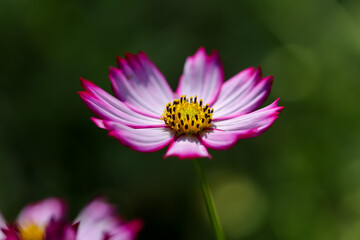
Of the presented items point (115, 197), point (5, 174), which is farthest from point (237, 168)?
point (5, 174)

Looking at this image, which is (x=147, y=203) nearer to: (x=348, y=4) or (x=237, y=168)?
(x=237, y=168)

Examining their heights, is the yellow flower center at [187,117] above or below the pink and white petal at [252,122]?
above

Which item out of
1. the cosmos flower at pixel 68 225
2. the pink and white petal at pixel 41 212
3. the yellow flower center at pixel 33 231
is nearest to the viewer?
the cosmos flower at pixel 68 225

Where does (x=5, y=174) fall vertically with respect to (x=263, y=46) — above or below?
below

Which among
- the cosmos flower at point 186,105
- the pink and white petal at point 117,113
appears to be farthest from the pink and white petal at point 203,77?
the pink and white petal at point 117,113

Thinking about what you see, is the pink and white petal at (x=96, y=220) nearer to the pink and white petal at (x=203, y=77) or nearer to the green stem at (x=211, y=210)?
the green stem at (x=211, y=210)

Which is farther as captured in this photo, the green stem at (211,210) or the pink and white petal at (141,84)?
the pink and white petal at (141,84)

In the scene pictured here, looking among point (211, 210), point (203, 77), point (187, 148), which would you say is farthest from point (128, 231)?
point (203, 77)
